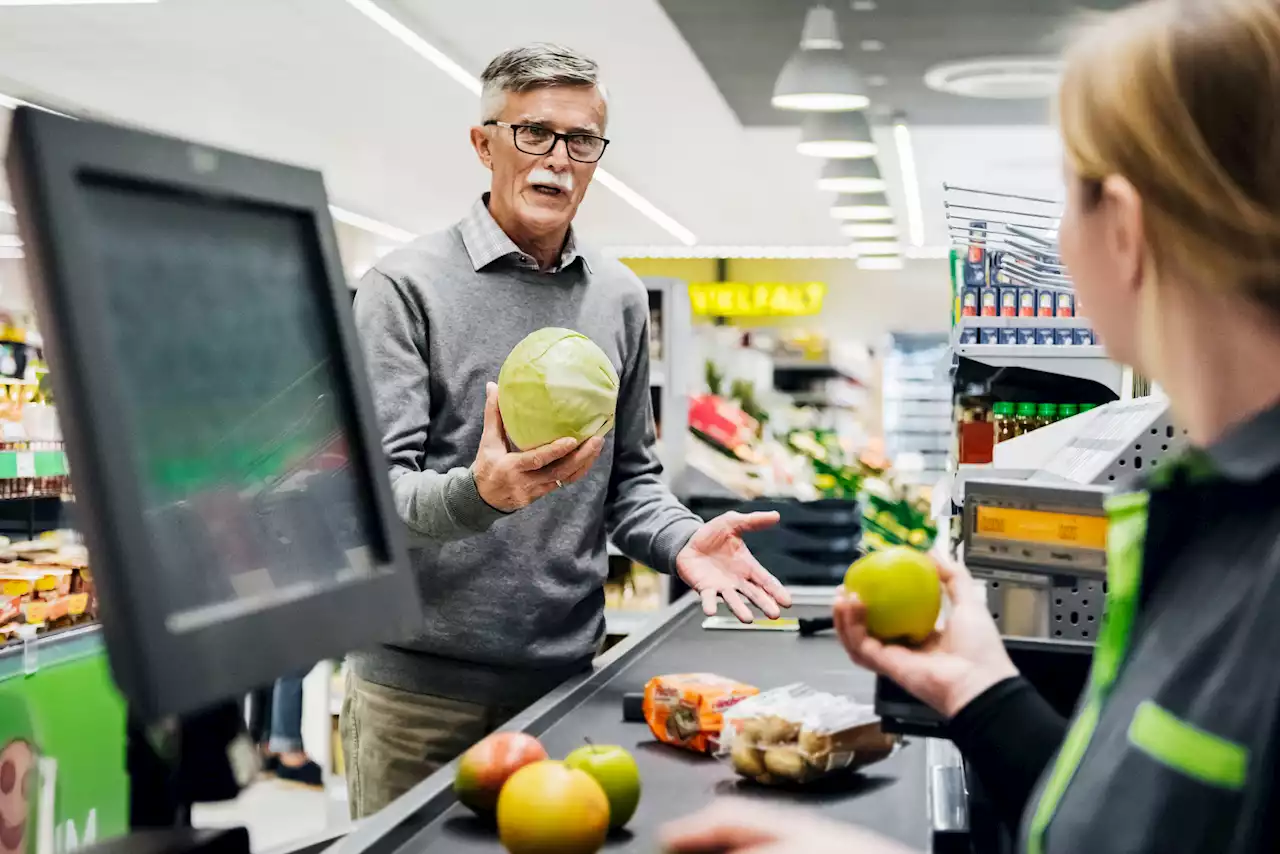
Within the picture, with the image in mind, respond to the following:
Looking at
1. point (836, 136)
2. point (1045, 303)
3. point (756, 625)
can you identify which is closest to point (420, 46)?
point (836, 136)

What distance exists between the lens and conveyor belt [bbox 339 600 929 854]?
169 cm

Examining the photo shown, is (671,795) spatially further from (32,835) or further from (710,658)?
(32,835)

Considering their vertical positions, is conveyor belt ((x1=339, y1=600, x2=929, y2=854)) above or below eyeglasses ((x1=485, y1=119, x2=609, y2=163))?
below

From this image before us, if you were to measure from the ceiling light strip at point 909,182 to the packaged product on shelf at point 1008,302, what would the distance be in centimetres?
902

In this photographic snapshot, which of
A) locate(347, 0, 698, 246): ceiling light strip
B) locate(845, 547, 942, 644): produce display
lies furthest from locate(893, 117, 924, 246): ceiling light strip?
locate(845, 547, 942, 644): produce display

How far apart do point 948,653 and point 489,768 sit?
640 mm

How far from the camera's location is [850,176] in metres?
10.8

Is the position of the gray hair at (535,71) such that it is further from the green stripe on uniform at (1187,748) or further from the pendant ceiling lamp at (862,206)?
the pendant ceiling lamp at (862,206)

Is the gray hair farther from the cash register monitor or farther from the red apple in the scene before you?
the cash register monitor

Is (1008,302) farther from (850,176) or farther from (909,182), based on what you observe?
(909,182)

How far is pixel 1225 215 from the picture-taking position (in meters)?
0.89

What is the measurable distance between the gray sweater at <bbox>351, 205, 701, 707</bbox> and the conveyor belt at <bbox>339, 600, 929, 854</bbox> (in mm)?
167

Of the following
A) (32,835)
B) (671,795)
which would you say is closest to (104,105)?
(32,835)

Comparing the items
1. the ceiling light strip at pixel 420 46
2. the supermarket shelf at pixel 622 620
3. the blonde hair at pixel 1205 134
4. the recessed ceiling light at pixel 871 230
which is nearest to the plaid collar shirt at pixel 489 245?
the blonde hair at pixel 1205 134
